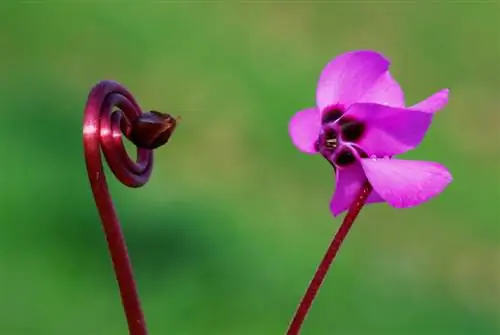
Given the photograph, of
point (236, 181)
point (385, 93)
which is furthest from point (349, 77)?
point (236, 181)

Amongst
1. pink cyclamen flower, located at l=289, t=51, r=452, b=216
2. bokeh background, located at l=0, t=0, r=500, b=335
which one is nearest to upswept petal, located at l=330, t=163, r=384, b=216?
pink cyclamen flower, located at l=289, t=51, r=452, b=216

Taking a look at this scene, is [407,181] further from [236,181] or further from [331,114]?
[236,181]

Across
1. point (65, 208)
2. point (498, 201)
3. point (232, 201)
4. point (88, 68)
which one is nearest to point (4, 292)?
point (65, 208)

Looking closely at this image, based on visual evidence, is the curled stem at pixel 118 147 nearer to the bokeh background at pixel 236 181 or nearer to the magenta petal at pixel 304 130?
the magenta petal at pixel 304 130

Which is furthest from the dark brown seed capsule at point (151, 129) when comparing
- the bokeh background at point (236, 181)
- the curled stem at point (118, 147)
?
the bokeh background at point (236, 181)

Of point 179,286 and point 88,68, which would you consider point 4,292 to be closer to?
point 179,286
